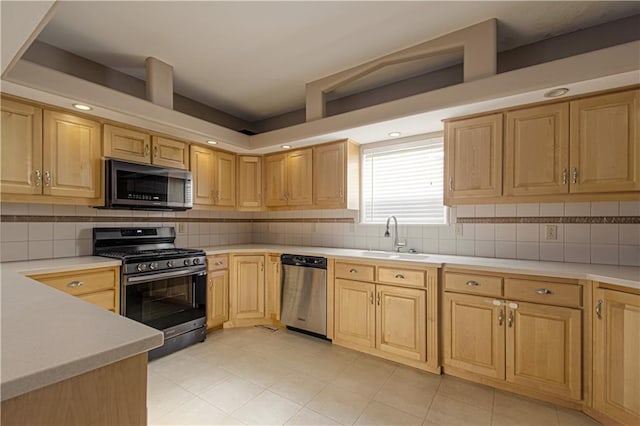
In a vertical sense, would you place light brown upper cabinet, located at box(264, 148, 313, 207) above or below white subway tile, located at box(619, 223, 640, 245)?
above

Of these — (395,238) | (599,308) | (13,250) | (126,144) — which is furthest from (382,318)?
(13,250)

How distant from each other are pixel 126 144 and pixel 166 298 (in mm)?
1480

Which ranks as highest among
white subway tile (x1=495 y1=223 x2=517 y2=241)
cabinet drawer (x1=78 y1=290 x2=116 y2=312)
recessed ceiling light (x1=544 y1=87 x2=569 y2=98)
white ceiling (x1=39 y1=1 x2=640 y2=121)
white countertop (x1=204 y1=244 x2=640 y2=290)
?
white ceiling (x1=39 y1=1 x2=640 y2=121)

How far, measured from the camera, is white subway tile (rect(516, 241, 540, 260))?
2.52 m

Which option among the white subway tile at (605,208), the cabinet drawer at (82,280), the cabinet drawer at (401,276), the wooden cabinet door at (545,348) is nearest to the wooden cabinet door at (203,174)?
the cabinet drawer at (82,280)

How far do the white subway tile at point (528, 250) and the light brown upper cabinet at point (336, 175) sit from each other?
5.26ft

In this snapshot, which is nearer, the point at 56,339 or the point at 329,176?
the point at 56,339

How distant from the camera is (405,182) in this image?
325 centimetres

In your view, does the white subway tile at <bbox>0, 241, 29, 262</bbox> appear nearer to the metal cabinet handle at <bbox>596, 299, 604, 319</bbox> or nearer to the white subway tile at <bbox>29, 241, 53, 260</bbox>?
the white subway tile at <bbox>29, 241, 53, 260</bbox>

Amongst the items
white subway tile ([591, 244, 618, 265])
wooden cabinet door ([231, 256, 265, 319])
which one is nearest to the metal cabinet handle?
white subway tile ([591, 244, 618, 265])

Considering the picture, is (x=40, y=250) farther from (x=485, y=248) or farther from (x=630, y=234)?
(x=630, y=234)

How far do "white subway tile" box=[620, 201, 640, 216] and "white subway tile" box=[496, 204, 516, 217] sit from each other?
0.68m

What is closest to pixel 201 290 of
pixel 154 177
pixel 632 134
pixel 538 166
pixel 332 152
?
pixel 154 177

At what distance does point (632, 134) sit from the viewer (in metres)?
1.94
